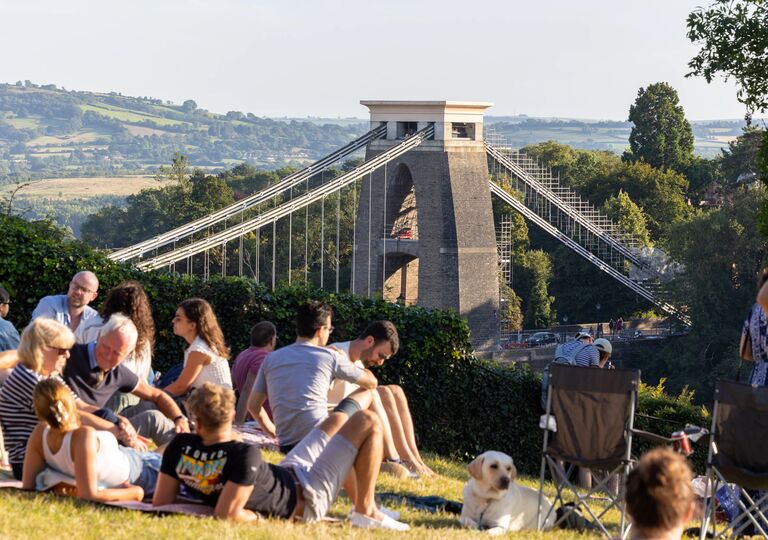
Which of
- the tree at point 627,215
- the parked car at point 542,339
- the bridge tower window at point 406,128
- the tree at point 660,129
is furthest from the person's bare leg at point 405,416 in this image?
the tree at point 660,129

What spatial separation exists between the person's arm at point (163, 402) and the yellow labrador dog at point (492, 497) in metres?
1.47

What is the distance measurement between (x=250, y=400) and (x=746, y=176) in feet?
157

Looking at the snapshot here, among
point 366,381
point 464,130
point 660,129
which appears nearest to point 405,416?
point 366,381

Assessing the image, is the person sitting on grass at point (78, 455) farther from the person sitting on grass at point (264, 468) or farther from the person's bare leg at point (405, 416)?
the person's bare leg at point (405, 416)

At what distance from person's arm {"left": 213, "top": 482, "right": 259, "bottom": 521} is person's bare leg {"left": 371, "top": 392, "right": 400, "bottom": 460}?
169 centimetres

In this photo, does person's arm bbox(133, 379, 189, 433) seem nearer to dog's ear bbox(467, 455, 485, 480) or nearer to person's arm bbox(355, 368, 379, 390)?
person's arm bbox(355, 368, 379, 390)

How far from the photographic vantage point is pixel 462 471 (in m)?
9.20

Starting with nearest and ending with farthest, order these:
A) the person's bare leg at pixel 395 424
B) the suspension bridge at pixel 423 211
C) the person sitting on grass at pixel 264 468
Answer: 1. the person sitting on grass at pixel 264 468
2. the person's bare leg at pixel 395 424
3. the suspension bridge at pixel 423 211

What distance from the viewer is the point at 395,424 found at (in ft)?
24.5

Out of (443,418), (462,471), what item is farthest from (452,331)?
(462,471)

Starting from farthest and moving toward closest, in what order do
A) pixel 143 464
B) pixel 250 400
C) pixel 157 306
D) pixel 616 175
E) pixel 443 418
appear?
pixel 616 175 → pixel 443 418 → pixel 157 306 → pixel 250 400 → pixel 143 464

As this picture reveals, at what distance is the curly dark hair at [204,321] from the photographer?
280 inches

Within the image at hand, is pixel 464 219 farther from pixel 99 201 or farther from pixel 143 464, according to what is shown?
pixel 99 201

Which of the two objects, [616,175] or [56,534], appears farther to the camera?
[616,175]
